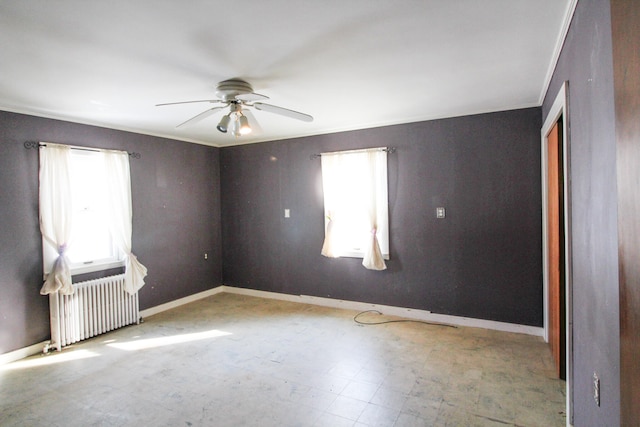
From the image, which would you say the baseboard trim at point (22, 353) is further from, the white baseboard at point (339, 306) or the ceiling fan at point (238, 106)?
the ceiling fan at point (238, 106)

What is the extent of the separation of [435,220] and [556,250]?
1.32 m

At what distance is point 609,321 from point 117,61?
2971 mm

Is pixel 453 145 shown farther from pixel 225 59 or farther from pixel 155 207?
pixel 155 207

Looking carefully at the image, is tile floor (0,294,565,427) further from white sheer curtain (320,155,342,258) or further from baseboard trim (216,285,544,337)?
white sheer curtain (320,155,342,258)

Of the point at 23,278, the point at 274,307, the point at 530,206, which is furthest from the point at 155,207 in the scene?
the point at 530,206

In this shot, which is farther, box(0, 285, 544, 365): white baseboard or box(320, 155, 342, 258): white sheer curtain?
box(320, 155, 342, 258): white sheer curtain

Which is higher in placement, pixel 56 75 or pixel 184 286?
pixel 56 75

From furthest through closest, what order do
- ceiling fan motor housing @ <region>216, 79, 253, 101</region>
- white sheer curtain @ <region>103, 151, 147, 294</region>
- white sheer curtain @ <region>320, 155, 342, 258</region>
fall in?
white sheer curtain @ <region>320, 155, 342, 258</region>, white sheer curtain @ <region>103, 151, 147, 294</region>, ceiling fan motor housing @ <region>216, 79, 253, 101</region>

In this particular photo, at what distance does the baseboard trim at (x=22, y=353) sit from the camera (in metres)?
3.23

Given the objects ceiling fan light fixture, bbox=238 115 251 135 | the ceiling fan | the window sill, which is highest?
the ceiling fan

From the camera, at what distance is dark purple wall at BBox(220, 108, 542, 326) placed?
3596mm

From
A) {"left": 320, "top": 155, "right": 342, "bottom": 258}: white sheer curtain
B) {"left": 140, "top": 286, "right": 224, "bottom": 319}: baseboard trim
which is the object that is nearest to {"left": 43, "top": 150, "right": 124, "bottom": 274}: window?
{"left": 140, "top": 286, "right": 224, "bottom": 319}: baseboard trim

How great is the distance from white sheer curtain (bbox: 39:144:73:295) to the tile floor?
725mm

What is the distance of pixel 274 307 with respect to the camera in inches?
187
